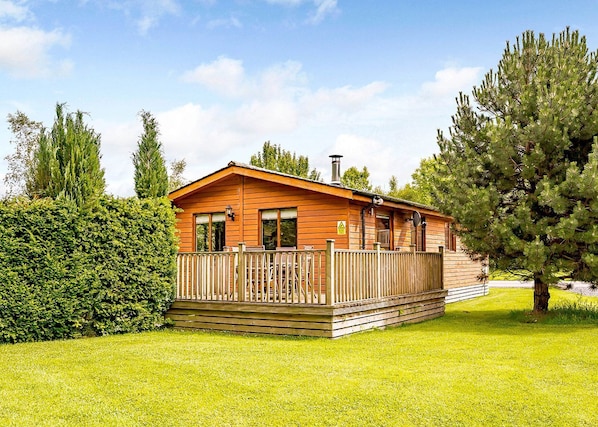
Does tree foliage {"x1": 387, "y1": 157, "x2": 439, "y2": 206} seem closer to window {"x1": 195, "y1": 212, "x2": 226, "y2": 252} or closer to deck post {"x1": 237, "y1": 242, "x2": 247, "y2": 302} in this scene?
window {"x1": 195, "y1": 212, "x2": 226, "y2": 252}

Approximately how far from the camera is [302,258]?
37.8 feet

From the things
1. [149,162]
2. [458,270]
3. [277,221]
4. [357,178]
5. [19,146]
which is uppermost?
[357,178]

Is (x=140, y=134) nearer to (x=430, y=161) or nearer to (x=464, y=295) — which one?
(x=464, y=295)

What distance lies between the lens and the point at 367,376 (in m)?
6.22

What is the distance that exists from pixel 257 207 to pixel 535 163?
644cm

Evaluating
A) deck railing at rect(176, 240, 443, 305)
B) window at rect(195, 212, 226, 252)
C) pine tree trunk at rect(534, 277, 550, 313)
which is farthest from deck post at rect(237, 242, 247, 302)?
pine tree trunk at rect(534, 277, 550, 313)

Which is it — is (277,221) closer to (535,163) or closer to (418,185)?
(535,163)

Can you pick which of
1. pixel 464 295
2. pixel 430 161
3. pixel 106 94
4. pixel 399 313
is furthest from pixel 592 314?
pixel 430 161

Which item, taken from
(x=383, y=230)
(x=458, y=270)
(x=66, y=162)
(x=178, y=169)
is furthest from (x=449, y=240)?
(x=178, y=169)

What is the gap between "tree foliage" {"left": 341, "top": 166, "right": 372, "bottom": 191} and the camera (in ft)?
173

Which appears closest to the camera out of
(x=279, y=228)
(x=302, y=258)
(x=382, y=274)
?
(x=382, y=274)

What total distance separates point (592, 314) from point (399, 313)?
4291 millimetres

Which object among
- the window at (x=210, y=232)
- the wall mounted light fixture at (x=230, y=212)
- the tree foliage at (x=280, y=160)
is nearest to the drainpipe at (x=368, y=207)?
the wall mounted light fixture at (x=230, y=212)

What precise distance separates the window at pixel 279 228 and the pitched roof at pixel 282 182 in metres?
0.93
